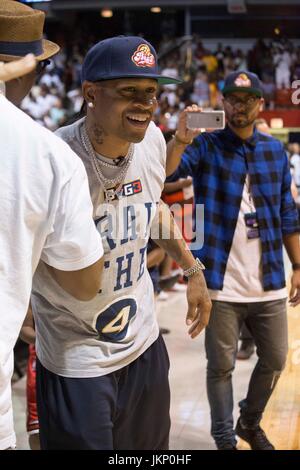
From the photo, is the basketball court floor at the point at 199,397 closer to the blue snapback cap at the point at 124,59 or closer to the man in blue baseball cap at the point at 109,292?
the man in blue baseball cap at the point at 109,292

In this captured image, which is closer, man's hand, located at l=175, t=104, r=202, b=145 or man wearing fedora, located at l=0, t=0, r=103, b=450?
man wearing fedora, located at l=0, t=0, r=103, b=450

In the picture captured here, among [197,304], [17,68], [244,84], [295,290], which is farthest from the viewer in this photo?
[295,290]

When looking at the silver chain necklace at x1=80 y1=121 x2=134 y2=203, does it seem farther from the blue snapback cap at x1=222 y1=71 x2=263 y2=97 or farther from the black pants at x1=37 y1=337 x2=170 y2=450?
the blue snapback cap at x1=222 y1=71 x2=263 y2=97

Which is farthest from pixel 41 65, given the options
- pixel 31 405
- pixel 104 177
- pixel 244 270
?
pixel 31 405

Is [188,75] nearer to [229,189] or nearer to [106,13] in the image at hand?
[106,13]

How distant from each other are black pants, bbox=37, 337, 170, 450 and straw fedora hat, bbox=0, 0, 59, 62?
80 centimetres

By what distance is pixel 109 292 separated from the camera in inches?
74.3

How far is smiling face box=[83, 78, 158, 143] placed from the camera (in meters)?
1.83

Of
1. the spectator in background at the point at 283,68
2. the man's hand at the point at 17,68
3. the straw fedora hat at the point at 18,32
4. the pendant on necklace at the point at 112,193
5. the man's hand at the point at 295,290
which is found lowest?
the man's hand at the point at 295,290

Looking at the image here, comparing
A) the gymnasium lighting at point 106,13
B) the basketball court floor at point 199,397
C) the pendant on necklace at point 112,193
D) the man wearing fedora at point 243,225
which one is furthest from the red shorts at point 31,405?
the gymnasium lighting at point 106,13

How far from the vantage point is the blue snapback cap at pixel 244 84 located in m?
2.78

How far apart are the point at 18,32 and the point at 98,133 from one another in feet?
1.57

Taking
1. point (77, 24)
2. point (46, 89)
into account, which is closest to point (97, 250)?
point (46, 89)

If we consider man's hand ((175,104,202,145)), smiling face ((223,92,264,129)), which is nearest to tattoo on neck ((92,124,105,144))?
man's hand ((175,104,202,145))
